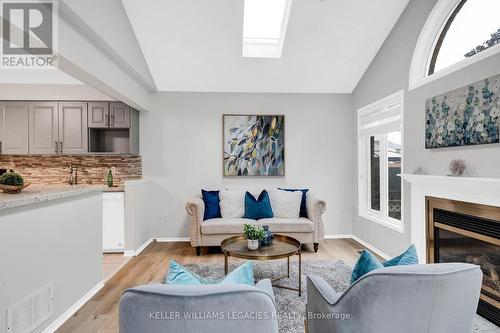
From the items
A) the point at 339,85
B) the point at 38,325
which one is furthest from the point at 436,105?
the point at 38,325

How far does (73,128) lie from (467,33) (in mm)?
5130

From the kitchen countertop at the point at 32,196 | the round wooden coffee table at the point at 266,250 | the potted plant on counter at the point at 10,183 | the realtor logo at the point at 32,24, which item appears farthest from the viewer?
the round wooden coffee table at the point at 266,250

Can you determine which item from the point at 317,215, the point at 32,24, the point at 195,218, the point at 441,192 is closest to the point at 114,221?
the point at 195,218

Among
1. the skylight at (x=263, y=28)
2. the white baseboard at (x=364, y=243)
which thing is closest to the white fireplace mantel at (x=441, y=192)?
the white baseboard at (x=364, y=243)

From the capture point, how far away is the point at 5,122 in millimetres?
4352

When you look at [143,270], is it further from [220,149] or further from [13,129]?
[13,129]

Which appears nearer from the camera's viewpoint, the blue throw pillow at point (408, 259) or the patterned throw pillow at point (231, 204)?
the blue throw pillow at point (408, 259)

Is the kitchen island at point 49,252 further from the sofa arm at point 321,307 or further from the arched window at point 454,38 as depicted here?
the arched window at point 454,38

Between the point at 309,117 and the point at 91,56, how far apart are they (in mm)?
3462

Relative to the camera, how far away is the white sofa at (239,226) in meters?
4.12

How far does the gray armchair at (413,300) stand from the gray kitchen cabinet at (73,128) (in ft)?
14.6

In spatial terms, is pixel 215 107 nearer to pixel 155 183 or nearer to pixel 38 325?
pixel 155 183

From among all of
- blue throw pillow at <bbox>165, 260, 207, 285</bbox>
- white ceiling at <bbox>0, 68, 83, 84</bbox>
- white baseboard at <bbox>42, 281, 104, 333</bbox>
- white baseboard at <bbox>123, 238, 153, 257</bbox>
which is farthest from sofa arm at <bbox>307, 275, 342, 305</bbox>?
white ceiling at <bbox>0, 68, 83, 84</bbox>

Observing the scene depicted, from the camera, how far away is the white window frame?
3725 millimetres
